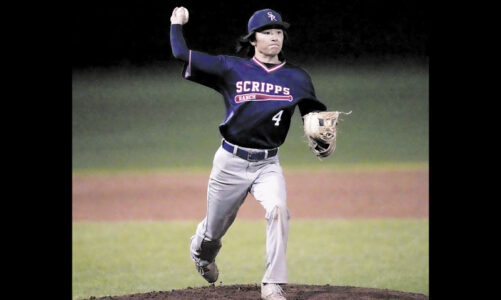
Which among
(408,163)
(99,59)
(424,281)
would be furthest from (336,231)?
(99,59)

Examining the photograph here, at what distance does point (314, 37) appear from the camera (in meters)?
14.5

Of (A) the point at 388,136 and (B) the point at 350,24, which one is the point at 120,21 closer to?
(B) the point at 350,24

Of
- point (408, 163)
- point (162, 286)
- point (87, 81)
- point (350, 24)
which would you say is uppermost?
point (350, 24)

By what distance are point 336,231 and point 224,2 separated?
7792mm

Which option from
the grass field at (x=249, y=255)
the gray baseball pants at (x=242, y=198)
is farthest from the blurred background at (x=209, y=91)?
the gray baseball pants at (x=242, y=198)

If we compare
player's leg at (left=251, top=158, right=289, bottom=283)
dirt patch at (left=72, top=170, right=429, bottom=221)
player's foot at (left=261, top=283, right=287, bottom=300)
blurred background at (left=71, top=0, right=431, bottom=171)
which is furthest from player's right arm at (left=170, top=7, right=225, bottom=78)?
blurred background at (left=71, top=0, right=431, bottom=171)

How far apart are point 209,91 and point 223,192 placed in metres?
11.6

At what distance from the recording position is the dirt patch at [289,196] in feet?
31.4

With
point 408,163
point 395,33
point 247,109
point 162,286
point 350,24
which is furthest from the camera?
point 395,33

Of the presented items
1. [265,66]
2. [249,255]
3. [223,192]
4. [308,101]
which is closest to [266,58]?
[265,66]

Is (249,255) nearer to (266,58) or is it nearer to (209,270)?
(209,270)

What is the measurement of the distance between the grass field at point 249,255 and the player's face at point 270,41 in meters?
2.65

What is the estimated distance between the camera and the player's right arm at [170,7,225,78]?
178 inches

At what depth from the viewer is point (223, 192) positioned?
4.63m
